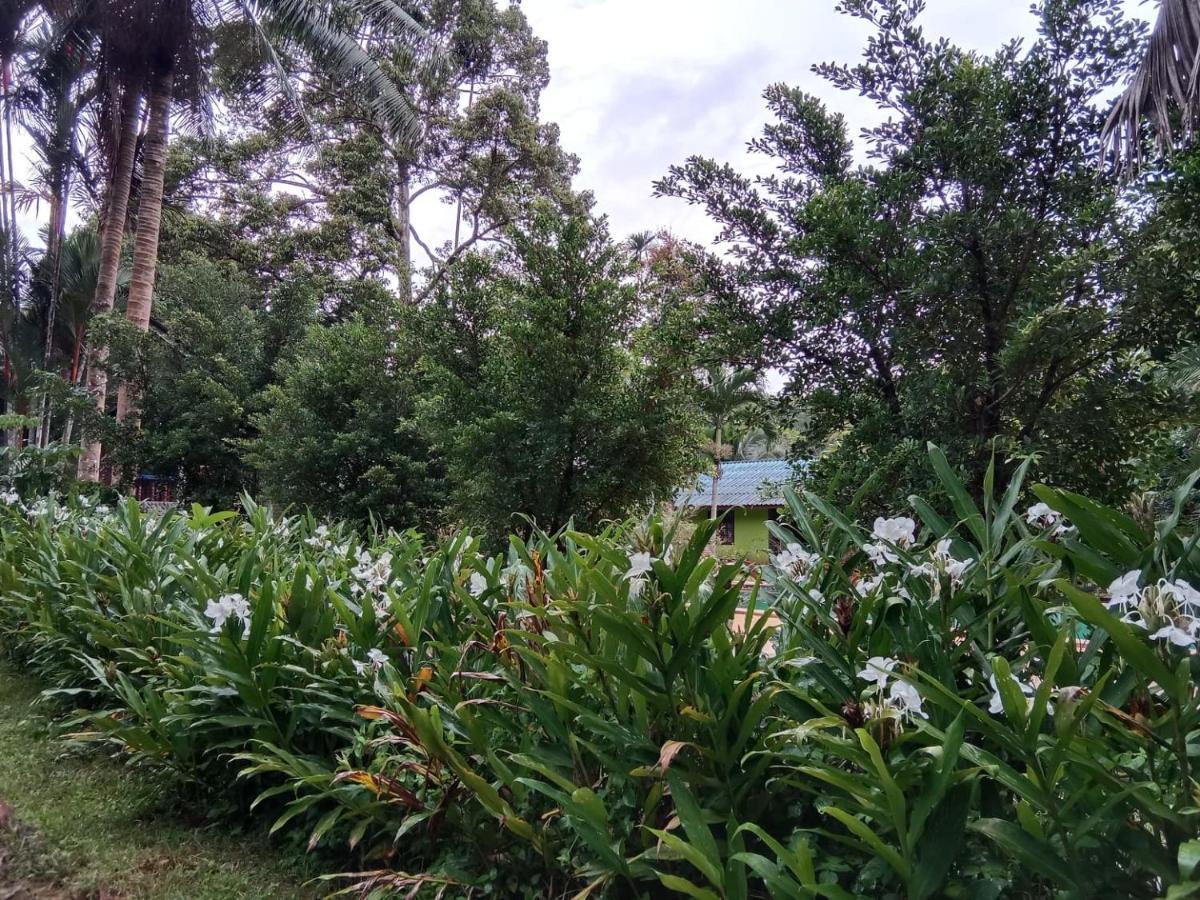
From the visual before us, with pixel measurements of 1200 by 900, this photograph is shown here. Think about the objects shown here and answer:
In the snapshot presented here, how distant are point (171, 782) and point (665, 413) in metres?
4.86

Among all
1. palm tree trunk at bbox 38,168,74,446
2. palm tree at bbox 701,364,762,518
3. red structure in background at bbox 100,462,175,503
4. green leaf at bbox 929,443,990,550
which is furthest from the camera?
palm tree trunk at bbox 38,168,74,446

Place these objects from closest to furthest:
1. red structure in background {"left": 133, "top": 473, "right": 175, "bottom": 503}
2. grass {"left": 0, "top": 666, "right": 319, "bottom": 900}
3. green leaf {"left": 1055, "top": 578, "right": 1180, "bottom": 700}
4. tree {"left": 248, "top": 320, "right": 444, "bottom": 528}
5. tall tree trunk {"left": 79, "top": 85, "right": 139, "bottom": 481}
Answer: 1. green leaf {"left": 1055, "top": 578, "right": 1180, "bottom": 700}
2. grass {"left": 0, "top": 666, "right": 319, "bottom": 900}
3. tree {"left": 248, "top": 320, "right": 444, "bottom": 528}
4. tall tree trunk {"left": 79, "top": 85, "right": 139, "bottom": 481}
5. red structure in background {"left": 133, "top": 473, "right": 175, "bottom": 503}

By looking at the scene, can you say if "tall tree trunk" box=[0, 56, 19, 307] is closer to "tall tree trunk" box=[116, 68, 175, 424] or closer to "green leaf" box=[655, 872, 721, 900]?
"tall tree trunk" box=[116, 68, 175, 424]

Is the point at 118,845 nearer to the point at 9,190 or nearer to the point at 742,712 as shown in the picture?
the point at 742,712

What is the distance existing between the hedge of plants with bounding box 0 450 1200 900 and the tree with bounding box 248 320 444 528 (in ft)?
21.0

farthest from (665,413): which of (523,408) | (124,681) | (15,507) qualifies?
(15,507)

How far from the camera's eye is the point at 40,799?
114 inches

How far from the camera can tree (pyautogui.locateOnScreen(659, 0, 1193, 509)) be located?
3.75m

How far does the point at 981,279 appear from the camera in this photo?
4008 mm

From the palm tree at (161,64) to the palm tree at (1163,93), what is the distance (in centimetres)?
988

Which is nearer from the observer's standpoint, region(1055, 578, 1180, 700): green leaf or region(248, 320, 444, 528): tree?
region(1055, 578, 1180, 700): green leaf

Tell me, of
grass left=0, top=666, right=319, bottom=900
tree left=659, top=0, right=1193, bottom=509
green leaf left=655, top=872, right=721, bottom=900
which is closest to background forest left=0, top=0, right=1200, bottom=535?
tree left=659, top=0, right=1193, bottom=509

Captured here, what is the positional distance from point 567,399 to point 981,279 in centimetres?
366

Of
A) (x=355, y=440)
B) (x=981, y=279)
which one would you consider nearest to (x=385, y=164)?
(x=355, y=440)
